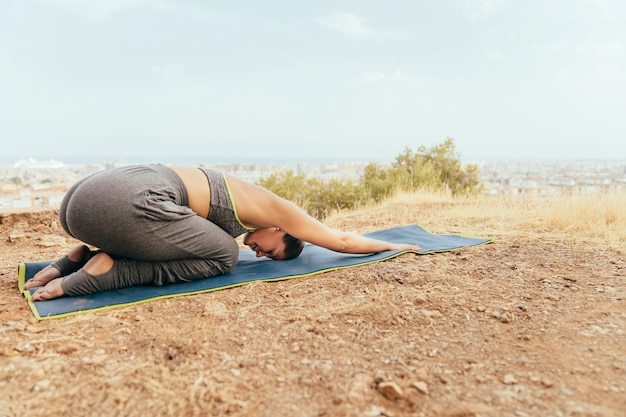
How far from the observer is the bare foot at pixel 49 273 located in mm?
2363

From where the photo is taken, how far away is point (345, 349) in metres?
1.59

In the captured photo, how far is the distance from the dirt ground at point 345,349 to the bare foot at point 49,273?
14 cm

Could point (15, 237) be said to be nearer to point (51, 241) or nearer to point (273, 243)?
point (51, 241)

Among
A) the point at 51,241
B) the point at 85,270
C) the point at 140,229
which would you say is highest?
the point at 140,229

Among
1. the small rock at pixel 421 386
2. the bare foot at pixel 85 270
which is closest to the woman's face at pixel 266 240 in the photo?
the bare foot at pixel 85 270

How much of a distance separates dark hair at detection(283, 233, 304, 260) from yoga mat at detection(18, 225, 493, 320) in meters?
0.05

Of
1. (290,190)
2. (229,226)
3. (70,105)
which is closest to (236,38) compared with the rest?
(290,190)

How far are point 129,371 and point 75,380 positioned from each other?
0.54ft

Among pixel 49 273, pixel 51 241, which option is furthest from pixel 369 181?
pixel 49 273

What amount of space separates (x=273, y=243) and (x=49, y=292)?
1.28m

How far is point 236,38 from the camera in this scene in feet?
103

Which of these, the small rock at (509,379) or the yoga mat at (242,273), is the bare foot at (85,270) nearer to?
the yoga mat at (242,273)

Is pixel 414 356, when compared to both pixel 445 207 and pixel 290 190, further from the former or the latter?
pixel 290 190

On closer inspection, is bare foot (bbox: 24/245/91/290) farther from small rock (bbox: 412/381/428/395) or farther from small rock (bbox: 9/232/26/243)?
small rock (bbox: 412/381/428/395)
